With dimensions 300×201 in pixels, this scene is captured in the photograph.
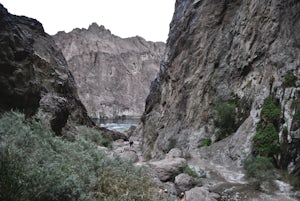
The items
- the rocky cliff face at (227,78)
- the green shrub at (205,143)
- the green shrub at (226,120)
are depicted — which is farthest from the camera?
the green shrub at (205,143)

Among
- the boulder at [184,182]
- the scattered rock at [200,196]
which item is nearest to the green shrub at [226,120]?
the boulder at [184,182]

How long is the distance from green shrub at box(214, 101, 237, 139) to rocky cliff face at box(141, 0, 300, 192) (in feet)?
0.41

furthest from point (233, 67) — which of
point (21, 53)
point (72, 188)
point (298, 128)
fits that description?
point (72, 188)

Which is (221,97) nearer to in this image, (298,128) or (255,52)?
(255,52)

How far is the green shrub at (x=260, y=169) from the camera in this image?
1277cm

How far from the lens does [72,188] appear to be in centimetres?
521

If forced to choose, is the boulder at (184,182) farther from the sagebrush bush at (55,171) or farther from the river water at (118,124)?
the river water at (118,124)

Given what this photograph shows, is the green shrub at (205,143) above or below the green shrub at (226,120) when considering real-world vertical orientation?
below

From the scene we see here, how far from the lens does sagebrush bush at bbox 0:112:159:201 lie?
4.65 metres

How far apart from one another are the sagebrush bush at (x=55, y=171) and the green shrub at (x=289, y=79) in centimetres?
1040

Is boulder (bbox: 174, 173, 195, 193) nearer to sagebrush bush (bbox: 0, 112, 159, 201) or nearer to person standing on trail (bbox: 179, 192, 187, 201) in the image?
person standing on trail (bbox: 179, 192, 187, 201)

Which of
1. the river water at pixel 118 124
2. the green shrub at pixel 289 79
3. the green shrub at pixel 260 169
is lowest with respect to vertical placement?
the river water at pixel 118 124

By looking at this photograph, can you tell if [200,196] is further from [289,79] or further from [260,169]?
[289,79]

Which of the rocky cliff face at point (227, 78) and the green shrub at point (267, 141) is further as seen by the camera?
the rocky cliff face at point (227, 78)
